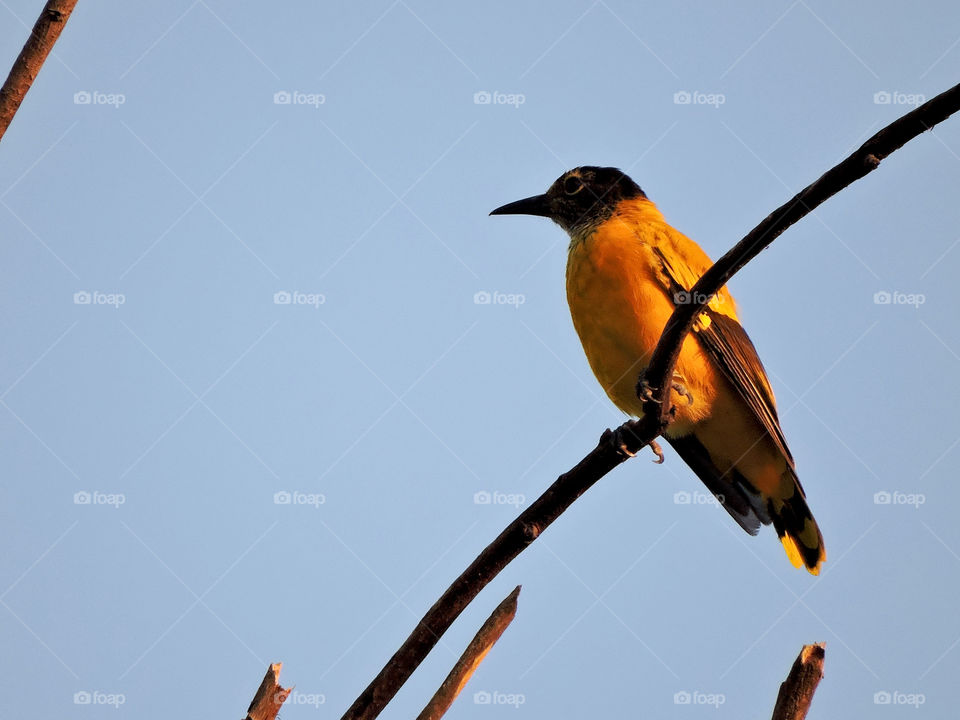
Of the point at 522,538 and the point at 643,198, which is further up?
the point at 643,198

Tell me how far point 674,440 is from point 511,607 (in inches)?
115

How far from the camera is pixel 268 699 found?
9.78 feet

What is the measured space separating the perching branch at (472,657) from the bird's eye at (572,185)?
4.09m

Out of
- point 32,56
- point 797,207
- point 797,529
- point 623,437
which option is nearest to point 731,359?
point 797,529

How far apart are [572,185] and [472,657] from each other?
4.41 meters

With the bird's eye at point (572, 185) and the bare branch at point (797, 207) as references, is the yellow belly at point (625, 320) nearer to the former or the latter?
the bird's eye at point (572, 185)

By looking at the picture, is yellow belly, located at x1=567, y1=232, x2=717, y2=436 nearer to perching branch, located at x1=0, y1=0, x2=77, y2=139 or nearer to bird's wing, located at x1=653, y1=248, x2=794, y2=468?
bird's wing, located at x1=653, y1=248, x2=794, y2=468

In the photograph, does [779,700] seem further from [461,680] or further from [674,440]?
[674,440]

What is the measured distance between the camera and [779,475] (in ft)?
19.1

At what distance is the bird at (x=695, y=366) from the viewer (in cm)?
542

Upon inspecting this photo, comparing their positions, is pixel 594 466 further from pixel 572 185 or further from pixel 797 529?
pixel 572 185

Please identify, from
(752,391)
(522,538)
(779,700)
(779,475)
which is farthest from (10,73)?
(779,475)

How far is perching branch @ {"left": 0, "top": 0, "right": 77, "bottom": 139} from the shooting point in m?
2.93

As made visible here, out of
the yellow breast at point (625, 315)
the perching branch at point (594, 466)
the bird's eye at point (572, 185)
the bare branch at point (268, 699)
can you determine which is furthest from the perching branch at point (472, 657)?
the bird's eye at point (572, 185)
